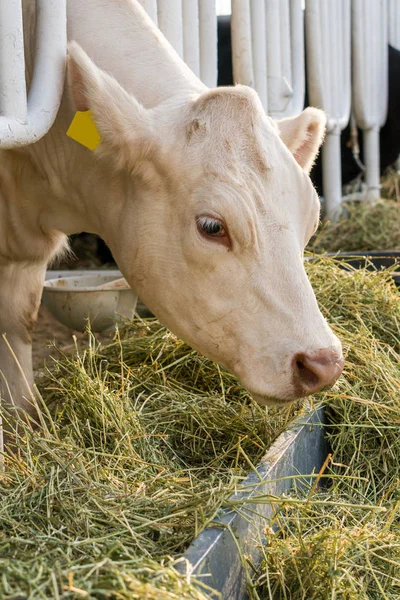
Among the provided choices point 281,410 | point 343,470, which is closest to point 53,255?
point 281,410

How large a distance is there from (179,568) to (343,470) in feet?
4.33

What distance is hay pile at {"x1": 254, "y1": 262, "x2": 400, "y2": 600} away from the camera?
1.92m

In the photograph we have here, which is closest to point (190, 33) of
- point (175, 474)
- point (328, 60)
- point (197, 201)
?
point (197, 201)

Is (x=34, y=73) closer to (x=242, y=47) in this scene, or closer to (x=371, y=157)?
(x=242, y=47)

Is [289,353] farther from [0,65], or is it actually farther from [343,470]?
[0,65]

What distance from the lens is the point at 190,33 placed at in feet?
12.4

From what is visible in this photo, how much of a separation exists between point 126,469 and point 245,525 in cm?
45

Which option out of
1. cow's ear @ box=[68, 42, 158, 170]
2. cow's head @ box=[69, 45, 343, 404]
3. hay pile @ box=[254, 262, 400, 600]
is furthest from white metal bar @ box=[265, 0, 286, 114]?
cow's ear @ box=[68, 42, 158, 170]

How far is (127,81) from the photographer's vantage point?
8.79 ft

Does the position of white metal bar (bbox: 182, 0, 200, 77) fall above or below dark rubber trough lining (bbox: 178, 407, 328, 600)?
above

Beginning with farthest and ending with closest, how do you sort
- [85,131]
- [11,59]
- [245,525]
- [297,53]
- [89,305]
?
[297,53], [89,305], [85,131], [11,59], [245,525]

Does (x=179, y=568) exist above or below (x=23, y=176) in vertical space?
below

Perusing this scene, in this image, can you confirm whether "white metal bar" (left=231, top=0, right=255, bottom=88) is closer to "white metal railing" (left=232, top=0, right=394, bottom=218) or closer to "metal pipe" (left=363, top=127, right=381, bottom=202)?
"white metal railing" (left=232, top=0, right=394, bottom=218)

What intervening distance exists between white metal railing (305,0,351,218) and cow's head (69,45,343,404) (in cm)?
329
